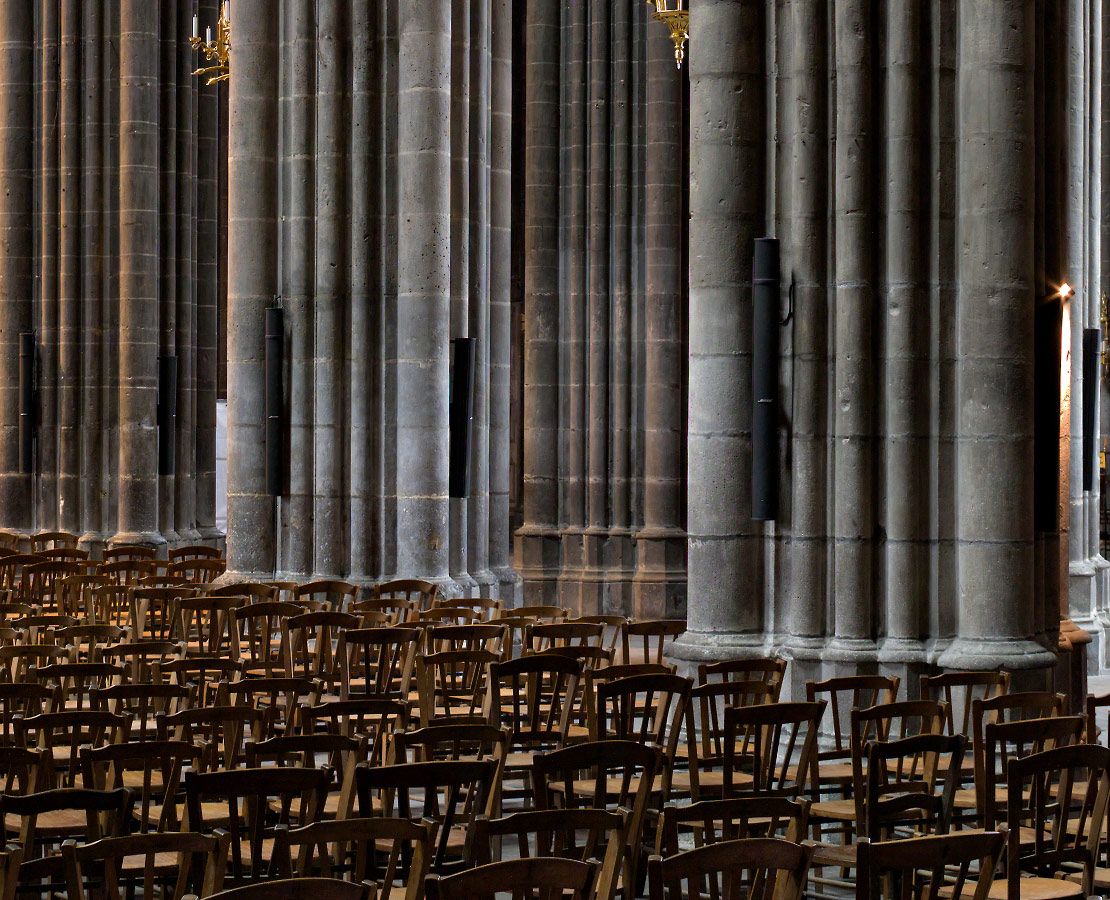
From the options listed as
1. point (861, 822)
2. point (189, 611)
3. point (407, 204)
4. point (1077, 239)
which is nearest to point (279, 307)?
point (407, 204)

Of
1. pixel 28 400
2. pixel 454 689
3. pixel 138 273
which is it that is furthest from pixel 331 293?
pixel 28 400

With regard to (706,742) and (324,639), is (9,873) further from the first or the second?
(324,639)

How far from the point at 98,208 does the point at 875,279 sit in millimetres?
14302

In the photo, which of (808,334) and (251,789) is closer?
(251,789)

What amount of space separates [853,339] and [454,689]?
3.08 m

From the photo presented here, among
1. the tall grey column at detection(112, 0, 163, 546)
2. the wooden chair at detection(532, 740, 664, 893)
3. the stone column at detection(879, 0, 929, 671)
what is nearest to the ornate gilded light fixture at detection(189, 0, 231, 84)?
the tall grey column at detection(112, 0, 163, 546)

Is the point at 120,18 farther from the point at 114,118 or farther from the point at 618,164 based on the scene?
the point at 618,164

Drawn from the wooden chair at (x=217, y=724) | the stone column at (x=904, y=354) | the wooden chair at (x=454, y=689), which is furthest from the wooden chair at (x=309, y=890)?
the stone column at (x=904, y=354)

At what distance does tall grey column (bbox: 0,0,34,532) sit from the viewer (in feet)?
75.0

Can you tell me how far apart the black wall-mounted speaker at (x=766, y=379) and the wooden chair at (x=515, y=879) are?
6.41 m

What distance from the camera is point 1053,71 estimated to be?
10.8m

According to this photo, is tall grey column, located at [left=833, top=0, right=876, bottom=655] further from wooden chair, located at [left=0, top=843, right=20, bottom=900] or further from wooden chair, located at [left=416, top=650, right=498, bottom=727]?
wooden chair, located at [left=0, top=843, right=20, bottom=900]

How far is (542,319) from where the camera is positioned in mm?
20969

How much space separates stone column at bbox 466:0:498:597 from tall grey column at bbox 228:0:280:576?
1.74 metres
